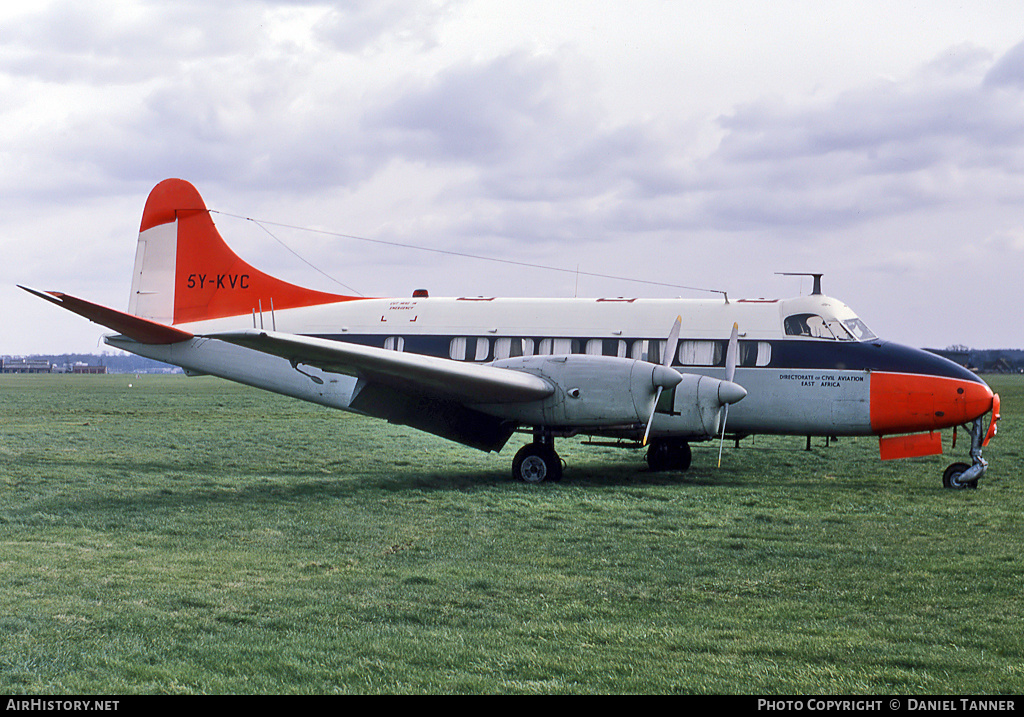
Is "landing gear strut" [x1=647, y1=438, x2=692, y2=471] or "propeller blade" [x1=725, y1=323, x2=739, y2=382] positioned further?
"landing gear strut" [x1=647, y1=438, x2=692, y2=471]

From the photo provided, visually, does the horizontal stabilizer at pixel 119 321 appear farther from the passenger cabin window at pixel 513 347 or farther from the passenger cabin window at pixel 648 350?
the passenger cabin window at pixel 648 350

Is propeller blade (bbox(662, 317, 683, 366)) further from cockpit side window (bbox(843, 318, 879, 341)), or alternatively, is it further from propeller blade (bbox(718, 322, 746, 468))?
cockpit side window (bbox(843, 318, 879, 341))

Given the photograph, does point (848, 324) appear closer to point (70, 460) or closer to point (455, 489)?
point (455, 489)

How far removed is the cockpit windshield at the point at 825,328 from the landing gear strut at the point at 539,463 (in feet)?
14.2

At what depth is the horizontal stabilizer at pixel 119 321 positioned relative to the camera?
12.8 m

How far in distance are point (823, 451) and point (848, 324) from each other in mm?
6737

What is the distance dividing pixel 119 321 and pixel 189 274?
4.31 m

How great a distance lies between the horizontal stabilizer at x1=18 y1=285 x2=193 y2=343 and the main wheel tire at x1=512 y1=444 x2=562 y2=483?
551 cm

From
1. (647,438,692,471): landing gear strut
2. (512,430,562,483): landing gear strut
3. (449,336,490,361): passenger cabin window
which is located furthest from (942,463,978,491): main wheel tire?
(449,336,490,361): passenger cabin window

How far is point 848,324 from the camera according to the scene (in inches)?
595

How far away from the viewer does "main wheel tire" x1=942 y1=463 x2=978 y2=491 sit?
14.0m

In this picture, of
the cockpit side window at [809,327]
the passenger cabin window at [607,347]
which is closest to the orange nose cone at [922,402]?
the cockpit side window at [809,327]

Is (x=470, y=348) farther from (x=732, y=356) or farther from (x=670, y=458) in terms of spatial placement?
(x=732, y=356)
